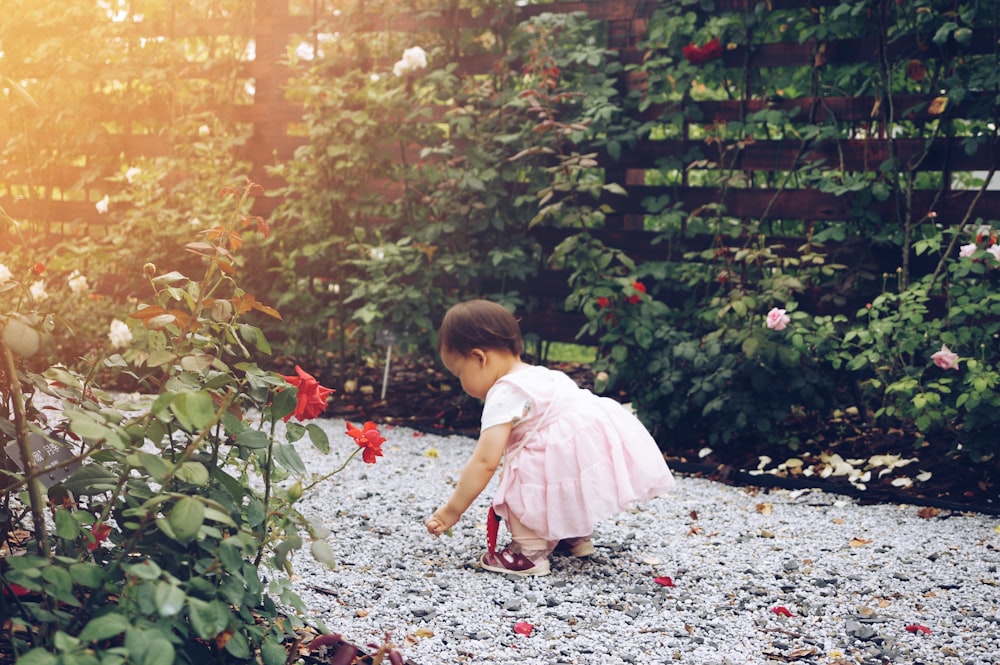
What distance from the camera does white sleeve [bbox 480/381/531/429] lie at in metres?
2.64

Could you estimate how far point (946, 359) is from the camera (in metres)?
3.23

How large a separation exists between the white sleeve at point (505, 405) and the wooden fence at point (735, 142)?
1.65 meters

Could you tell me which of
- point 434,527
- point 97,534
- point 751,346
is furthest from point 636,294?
point 97,534

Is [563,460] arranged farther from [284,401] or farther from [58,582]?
[58,582]

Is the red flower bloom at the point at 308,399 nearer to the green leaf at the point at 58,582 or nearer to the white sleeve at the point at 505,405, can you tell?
the green leaf at the point at 58,582

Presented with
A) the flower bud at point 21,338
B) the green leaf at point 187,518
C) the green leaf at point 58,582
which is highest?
the flower bud at point 21,338

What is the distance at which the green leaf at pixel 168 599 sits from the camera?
4.03 feet

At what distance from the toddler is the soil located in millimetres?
985

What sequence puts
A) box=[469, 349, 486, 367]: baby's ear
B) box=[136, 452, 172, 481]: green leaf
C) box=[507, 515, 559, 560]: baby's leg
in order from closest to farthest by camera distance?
box=[136, 452, 172, 481]: green leaf
box=[507, 515, 559, 560]: baby's leg
box=[469, 349, 486, 367]: baby's ear

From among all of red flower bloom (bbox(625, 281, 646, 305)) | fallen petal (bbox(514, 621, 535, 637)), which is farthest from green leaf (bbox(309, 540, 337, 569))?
red flower bloom (bbox(625, 281, 646, 305))

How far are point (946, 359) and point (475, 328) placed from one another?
1.63 metres

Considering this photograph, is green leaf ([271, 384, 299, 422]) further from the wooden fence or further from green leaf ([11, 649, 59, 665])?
the wooden fence

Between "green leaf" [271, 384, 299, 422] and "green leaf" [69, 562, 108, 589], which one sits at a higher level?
"green leaf" [271, 384, 299, 422]

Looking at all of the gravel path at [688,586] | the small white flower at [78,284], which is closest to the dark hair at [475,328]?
the gravel path at [688,586]
